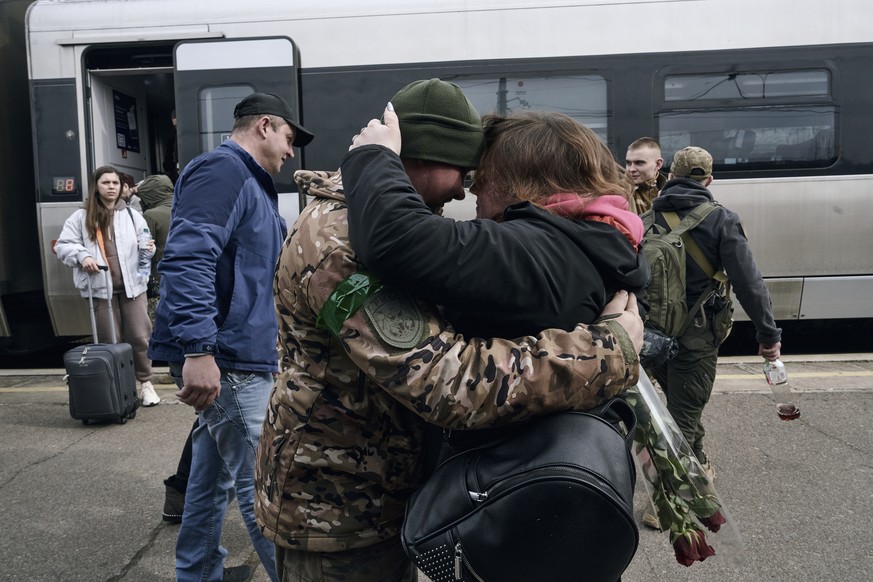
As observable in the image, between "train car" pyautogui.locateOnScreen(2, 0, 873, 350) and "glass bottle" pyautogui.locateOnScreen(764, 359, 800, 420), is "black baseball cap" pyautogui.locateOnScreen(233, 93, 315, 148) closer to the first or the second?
"glass bottle" pyautogui.locateOnScreen(764, 359, 800, 420)

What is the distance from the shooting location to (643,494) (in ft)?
12.0

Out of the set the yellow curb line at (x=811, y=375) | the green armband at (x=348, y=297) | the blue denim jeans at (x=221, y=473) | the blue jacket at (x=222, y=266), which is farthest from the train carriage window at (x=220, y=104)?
the green armband at (x=348, y=297)

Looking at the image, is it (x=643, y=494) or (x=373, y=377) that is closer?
(x=373, y=377)

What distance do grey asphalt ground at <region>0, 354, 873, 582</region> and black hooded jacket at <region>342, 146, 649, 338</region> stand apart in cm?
80

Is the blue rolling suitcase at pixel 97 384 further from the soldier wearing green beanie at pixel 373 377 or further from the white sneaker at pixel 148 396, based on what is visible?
the soldier wearing green beanie at pixel 373 377

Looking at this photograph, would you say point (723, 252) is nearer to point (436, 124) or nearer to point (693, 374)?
point (693, 374)

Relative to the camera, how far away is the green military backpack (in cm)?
326

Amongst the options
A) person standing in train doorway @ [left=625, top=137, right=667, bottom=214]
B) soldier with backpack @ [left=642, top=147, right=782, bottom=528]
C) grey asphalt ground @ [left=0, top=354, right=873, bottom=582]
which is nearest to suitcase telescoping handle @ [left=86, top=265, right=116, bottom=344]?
grey asphalt ground @ [left=0, top=354, right=873, bottom=582]

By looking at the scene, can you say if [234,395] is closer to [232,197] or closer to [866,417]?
[232,197]

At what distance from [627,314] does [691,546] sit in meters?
0.56

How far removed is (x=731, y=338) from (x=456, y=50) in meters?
3.85

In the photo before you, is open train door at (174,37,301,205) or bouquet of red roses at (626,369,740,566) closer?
bouquet of red roses at (626,369,740,566)

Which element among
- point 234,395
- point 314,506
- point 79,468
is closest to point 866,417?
point 234,395

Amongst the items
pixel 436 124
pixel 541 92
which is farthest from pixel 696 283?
pixel 541 92
